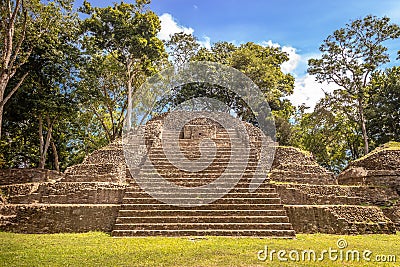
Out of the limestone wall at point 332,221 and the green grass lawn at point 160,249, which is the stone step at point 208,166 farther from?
the green grass lawn at point 160,249

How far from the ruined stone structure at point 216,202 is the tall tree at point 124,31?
25.9 ft

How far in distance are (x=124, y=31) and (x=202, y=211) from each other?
519 inches

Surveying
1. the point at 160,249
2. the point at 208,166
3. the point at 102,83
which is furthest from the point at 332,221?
the point at 102,83

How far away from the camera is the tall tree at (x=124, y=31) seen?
18.5 m

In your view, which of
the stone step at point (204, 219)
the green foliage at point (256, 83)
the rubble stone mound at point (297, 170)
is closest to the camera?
the stone step at point (204, 219)

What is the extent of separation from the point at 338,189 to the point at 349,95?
13.6 metres

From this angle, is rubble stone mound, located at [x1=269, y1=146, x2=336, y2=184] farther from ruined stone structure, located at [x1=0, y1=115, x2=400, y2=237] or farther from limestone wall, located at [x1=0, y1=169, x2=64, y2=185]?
limestone wall, located at [x1=0, y1=169, x2=64, y2=185]

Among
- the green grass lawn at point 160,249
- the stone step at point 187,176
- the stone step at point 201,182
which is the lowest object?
the green grass lawn at point 160,249

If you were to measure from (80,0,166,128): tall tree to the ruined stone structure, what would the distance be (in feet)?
25.9

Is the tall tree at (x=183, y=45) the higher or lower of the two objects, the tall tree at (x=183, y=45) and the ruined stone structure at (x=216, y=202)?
the higher

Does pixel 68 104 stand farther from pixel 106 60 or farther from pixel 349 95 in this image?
pixel 349 95

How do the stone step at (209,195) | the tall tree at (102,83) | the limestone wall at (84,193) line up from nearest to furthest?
the stone step at (209,195), the limestone wall at (84,193), the tall tree at (102,83)

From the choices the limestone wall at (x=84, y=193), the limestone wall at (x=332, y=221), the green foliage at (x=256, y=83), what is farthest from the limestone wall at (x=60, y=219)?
the green foliage at (x=256, y=83)

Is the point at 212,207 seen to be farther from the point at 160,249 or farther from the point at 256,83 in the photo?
the point at 256,83
